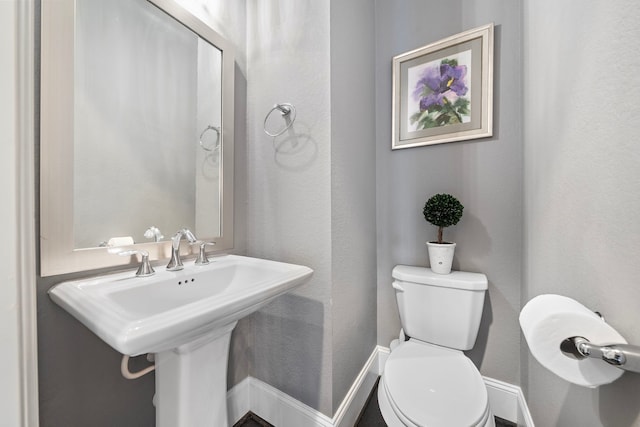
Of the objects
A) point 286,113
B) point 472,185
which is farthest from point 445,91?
point 286,113

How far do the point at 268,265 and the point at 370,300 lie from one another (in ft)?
2.41

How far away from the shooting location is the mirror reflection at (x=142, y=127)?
740mm

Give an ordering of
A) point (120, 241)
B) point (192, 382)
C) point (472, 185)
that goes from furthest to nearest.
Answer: point (472, 185), point (120, 241), point (192, 382)

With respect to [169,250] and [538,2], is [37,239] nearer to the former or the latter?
[169,250]

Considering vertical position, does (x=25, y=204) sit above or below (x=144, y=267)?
above

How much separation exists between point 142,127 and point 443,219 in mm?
1344

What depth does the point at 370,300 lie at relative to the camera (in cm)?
138

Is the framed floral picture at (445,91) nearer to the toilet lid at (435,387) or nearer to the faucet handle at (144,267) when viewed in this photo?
the toilet lid at (435,387)

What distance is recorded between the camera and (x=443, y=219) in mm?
1151

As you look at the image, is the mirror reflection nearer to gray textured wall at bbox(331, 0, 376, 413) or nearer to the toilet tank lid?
gray textured wall at bbox(331, 0, 376, 413)

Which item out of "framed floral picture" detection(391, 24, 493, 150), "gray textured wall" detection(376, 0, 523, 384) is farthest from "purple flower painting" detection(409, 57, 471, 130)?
"gray textured wall" detection(376, 0, 523, 384)

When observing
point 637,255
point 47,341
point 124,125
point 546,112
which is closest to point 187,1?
point 124,125

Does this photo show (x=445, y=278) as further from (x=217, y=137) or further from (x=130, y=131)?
(x=130, y=131)

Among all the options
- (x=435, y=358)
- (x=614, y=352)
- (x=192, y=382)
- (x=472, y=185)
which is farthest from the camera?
(x=472, y=185)
